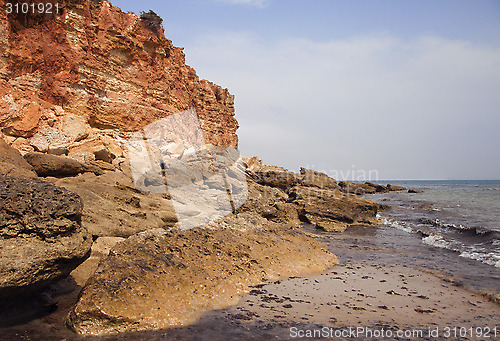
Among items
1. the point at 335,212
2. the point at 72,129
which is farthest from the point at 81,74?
the point at 335,212

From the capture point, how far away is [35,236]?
311 centimetres

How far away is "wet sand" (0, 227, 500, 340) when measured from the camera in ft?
9.86

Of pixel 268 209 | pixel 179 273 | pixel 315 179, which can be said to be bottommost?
pixel 179 273

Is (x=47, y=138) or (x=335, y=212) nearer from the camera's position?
(x=335, y=212)

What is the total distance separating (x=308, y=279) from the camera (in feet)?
16.0

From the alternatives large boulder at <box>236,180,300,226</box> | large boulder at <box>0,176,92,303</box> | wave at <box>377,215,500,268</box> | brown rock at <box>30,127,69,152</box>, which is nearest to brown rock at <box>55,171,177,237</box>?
large boulder at <box>0,176,92,303</box>

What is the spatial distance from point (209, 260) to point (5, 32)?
62.0ft

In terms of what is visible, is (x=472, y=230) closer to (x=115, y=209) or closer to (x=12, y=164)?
(x=115, y=209)

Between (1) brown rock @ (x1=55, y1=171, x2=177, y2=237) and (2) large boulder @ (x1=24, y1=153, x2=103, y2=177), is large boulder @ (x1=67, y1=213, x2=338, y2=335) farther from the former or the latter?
(2) large boulder @ (x1=24, y1=153, x2=103, y2=177)

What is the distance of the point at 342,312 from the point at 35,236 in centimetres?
359

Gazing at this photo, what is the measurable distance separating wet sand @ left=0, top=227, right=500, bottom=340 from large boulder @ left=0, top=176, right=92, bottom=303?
1.69 ft

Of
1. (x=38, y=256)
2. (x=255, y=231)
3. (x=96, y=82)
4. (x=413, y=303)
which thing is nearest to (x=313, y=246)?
(x=255, y=231)

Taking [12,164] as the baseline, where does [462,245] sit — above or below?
below

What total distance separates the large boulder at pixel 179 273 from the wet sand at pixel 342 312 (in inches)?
6.4
